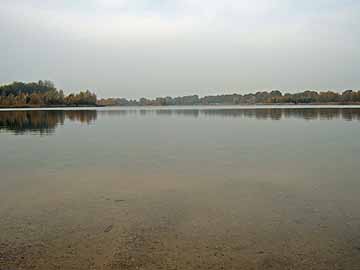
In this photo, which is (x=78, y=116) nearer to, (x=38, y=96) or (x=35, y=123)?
(x=35, y=123)

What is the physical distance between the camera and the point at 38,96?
93188mm

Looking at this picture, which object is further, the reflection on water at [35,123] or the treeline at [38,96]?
the treeline at [38,96]

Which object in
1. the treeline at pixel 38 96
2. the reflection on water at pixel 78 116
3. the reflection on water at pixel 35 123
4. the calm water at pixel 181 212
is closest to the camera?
the calm water at pixel 181 212

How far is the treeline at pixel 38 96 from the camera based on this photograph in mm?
90875

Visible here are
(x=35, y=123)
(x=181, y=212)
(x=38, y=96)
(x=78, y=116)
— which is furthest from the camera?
(x=38, y=96)

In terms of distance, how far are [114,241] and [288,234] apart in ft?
7.45

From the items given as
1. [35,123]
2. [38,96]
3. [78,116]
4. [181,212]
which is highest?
[38,96]

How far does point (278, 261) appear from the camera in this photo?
3.55 m

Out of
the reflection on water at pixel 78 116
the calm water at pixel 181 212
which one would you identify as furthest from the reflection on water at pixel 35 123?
the calm water at pixel 181 212

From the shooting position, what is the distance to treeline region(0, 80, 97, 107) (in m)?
90.9

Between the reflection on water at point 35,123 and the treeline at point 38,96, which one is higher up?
the treeline at point 38,96

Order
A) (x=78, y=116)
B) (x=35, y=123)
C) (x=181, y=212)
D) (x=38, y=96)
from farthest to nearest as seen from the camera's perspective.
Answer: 1. (x=38, y=96)
2. (x=78, y=116)
3. (x=35, y=123)
4. (x=181, y=212)

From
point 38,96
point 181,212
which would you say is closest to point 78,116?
point 181,212

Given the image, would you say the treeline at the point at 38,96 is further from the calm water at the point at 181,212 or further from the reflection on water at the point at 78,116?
the calm water at the point at 181,212
